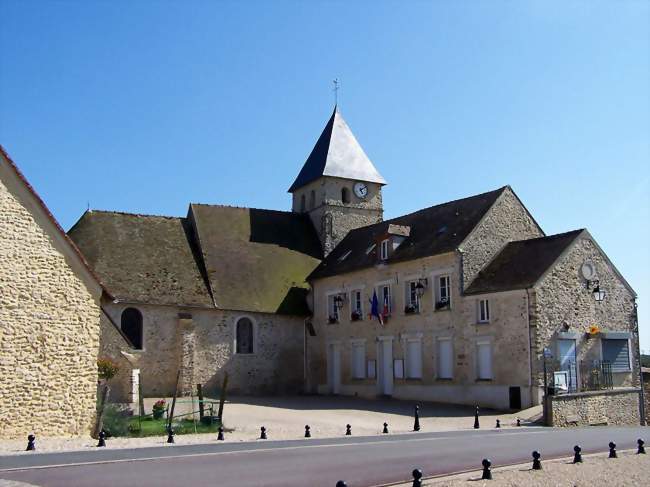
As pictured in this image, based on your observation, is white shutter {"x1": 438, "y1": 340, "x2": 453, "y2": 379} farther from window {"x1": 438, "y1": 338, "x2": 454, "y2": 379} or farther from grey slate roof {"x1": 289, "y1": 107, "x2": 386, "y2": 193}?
grey slate roof {"x1": 289, "y1": 107, "x2": 386, "y2": 193}

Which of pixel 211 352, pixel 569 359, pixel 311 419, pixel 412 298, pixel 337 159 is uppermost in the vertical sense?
pixel 337 159

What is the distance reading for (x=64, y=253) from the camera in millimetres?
17766

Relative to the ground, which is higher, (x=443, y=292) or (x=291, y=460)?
(x=443, y=292)

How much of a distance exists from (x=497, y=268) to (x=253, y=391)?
39.4 feet

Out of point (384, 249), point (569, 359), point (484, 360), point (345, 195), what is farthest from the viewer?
point (345, 195)

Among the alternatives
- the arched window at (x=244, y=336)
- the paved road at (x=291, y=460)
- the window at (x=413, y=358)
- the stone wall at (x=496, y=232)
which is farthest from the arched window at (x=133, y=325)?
the paved road at (x=291, y=460)

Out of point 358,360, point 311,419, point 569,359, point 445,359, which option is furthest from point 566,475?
point 358,360

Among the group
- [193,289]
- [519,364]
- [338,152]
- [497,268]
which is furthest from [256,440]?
[338,152]

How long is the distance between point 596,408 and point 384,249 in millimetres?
11108

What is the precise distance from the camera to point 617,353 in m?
27.2

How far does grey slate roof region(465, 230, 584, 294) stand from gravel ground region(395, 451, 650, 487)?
1308cm

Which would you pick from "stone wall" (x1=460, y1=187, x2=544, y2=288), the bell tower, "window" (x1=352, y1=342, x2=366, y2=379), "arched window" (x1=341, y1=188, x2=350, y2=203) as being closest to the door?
"stone wall" (x1=460, y1=187, x2=544, y2=288)

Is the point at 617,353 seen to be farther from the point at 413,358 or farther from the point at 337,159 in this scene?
the point at 337,159

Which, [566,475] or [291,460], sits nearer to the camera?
[566,475]
